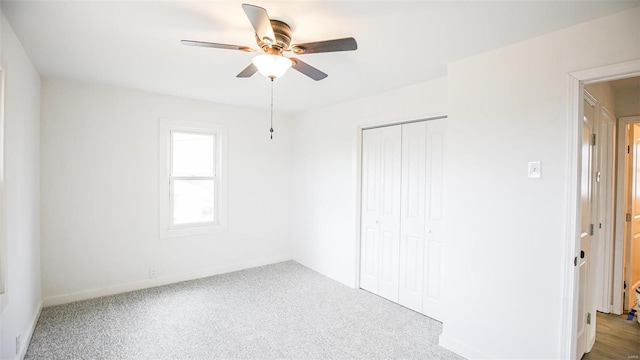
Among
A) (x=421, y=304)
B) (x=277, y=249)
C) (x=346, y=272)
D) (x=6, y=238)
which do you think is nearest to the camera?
(x=6, y=238)

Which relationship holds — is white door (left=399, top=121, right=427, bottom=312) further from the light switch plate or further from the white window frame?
the white window frame

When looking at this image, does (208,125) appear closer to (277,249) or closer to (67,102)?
(67,102)

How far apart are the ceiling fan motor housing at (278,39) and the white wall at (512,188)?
57.0 inches

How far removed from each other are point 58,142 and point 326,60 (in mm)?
2931

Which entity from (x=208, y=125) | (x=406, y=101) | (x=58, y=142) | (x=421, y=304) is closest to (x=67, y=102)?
(x=58, y=142)

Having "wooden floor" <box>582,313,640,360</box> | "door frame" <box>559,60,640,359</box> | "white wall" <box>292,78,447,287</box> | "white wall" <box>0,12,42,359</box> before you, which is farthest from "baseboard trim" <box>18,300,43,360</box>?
"wooden floor" <box>582,313,640,360</box>

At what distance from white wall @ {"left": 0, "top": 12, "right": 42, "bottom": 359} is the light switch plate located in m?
3.42

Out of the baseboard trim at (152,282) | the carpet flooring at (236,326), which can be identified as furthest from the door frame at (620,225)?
the baseboard trim at (152,282)

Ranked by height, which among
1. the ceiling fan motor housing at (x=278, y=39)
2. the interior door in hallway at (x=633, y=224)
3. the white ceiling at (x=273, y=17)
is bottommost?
the interior door in hallway at (x=633, y=224)

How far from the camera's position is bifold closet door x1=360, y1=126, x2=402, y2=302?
354 centimetres

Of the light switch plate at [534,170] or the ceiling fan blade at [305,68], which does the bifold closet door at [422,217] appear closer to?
the light switch plate at [534,170]

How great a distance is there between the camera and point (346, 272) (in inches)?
161

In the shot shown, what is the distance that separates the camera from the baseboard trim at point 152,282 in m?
3.31

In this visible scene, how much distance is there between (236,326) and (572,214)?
2789 mm
